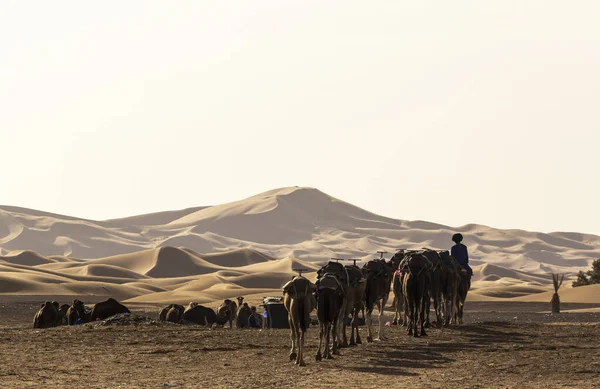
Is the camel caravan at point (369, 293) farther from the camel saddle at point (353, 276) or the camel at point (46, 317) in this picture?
the camel at point (46, 317)

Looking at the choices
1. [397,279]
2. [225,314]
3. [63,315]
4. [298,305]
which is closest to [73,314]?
[63,315]

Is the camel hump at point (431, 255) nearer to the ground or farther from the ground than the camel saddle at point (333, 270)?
farther from the ground

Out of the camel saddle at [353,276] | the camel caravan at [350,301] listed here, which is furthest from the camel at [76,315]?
the camel saddle at [353,276]

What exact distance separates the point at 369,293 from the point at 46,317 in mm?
14268

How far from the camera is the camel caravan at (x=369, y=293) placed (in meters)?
21.1

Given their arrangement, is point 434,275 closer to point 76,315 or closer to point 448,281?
point 448,281

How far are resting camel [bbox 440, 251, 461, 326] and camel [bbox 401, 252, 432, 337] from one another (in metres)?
3.02

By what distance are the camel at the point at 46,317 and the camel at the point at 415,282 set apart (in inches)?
567

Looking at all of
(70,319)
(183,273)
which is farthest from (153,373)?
(183,273)

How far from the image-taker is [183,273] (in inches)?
5266

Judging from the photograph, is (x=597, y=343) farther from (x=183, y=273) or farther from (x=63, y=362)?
(x=183, y=273)

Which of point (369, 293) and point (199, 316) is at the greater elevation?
point (369, 293)

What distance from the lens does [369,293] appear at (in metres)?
26.0

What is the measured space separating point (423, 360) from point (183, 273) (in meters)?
114
